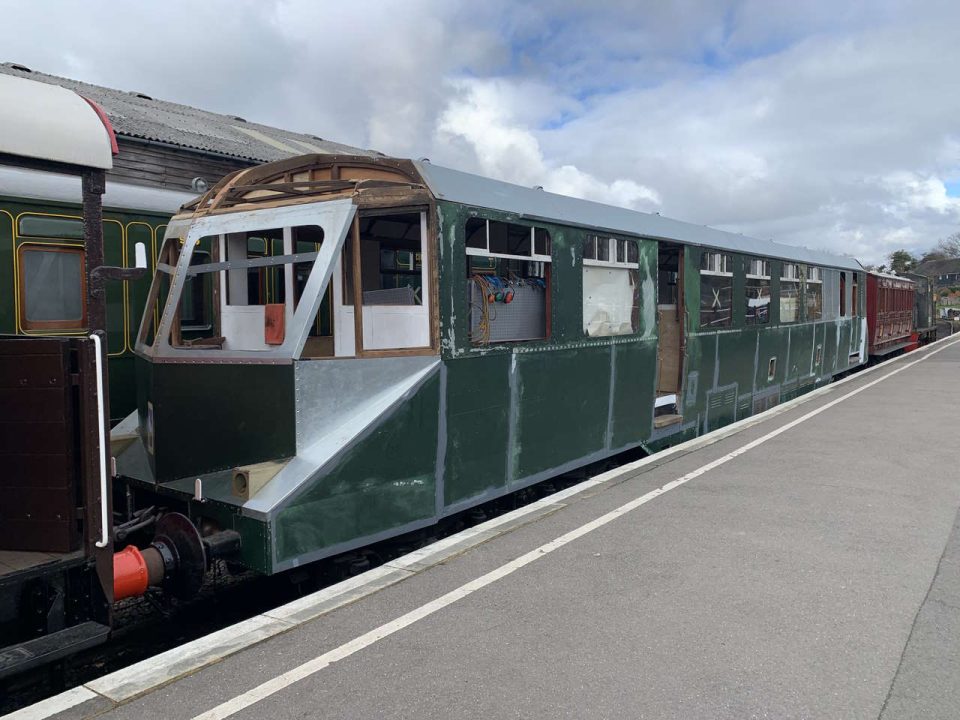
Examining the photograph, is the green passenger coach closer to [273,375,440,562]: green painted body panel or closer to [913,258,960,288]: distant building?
[273,375,440,562]: green painted body panel

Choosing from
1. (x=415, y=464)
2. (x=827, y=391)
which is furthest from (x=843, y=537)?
(x=827, y=391)

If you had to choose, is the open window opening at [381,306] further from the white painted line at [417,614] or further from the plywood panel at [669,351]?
the plywood panel at [669,351]

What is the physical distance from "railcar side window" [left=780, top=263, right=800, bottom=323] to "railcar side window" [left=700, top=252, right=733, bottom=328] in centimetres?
253

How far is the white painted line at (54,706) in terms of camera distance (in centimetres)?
297

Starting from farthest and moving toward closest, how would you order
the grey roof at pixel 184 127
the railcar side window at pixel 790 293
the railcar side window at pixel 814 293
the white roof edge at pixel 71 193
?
the railcar side window at pixel 814 293, the grey roof at pixel 184 127, the railcar side window at pixel 790 293, the white roof edge at pixel 71 193

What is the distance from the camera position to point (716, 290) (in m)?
9.22

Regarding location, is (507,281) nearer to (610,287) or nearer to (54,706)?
(610,287)

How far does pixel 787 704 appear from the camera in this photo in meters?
A: 3.14

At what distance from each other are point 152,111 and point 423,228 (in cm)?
1265

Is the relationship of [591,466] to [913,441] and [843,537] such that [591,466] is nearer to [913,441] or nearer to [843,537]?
[843,537]

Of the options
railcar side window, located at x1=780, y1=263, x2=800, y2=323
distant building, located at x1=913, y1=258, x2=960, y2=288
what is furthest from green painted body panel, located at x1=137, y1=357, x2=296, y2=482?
distant building, located at x1=913, y1=258, x2=960, y2=288

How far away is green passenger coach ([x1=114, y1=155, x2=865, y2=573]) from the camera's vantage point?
14.4 ft

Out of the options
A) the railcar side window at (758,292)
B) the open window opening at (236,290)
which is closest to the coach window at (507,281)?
the open window opening at (236,290)

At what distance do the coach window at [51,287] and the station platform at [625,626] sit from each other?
12.3 ft
